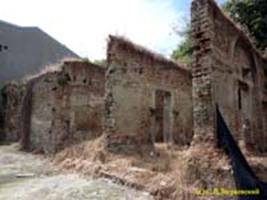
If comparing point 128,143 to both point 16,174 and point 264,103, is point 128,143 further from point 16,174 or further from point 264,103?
point 264,103

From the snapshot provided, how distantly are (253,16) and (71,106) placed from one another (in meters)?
9.25

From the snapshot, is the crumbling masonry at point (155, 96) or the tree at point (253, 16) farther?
the tree at point (253, 16)

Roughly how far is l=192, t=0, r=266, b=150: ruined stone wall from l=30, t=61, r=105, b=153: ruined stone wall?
6.01m

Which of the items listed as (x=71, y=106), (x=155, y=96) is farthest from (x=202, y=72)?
(x=71, y=106)

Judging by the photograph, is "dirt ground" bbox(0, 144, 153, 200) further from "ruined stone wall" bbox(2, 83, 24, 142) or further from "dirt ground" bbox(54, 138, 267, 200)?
"ruined stone wall" bbox(2, 83, 24, 142)

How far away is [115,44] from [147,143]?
3347mm

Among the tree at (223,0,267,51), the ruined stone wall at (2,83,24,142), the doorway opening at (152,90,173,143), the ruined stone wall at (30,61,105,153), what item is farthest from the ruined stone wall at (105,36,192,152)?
the ruined stone wall at (2,83,24,142)

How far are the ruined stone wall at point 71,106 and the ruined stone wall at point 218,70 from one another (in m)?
6.01

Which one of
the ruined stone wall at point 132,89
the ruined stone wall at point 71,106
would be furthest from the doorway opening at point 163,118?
the ruined stone wall at point 71,106

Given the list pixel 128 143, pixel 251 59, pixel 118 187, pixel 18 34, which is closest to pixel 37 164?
pixel 128 143

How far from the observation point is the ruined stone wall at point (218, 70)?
6523 mm

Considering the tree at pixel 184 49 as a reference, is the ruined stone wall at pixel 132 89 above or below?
below

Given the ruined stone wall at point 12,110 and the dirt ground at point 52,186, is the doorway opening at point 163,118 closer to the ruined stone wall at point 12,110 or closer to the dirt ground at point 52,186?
the dirt ground at point 52,186

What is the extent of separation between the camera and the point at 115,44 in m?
10.5
